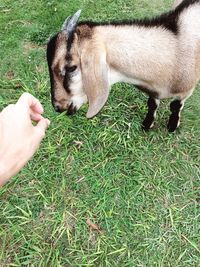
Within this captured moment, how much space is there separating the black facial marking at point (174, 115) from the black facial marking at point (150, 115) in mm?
139

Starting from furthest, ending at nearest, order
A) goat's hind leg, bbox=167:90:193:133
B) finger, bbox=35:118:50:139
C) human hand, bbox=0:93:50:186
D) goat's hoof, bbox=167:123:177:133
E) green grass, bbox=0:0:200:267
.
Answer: goat's hoof, bbox=167:123:177:133 → goat's hind leg, bbox=167:90:193:133 → green grass, bbox=0:0:200:267 → finger, bbox=35:118:50:139 → human hand, bbox=0:93:50:186

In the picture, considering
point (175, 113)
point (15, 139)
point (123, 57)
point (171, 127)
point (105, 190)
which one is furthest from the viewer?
point (171, 127)

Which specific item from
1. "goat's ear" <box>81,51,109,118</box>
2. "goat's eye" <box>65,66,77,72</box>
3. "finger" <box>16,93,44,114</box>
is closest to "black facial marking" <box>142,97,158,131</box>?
"goat's ear" <box>81,51,109,118</box>

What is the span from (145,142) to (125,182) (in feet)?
1.38

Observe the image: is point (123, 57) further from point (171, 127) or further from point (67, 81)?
point (171, 127)

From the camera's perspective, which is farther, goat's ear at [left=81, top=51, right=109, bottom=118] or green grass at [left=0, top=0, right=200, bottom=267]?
green grass at [left=0, top=0, right=200, bottom=267]

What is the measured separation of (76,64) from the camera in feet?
9.19

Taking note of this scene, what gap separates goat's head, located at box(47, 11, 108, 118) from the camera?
2752 mm

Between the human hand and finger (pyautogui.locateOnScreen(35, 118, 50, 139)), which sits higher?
the human hand

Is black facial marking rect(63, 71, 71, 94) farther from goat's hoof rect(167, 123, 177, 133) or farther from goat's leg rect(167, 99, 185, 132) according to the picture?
goat's hoof rect(167, 123, 177, 133)

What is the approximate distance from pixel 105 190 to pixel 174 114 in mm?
831

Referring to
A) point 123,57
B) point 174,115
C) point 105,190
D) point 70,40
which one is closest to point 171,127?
point 174,115

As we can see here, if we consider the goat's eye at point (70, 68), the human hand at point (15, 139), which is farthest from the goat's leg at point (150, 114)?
the human hand at point (15, 139)

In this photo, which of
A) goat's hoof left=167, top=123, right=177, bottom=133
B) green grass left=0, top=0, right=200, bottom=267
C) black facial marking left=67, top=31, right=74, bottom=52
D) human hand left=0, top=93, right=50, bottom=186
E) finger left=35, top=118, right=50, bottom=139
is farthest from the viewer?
goat's hoof left=167, top=123, right=177, bottom=133
